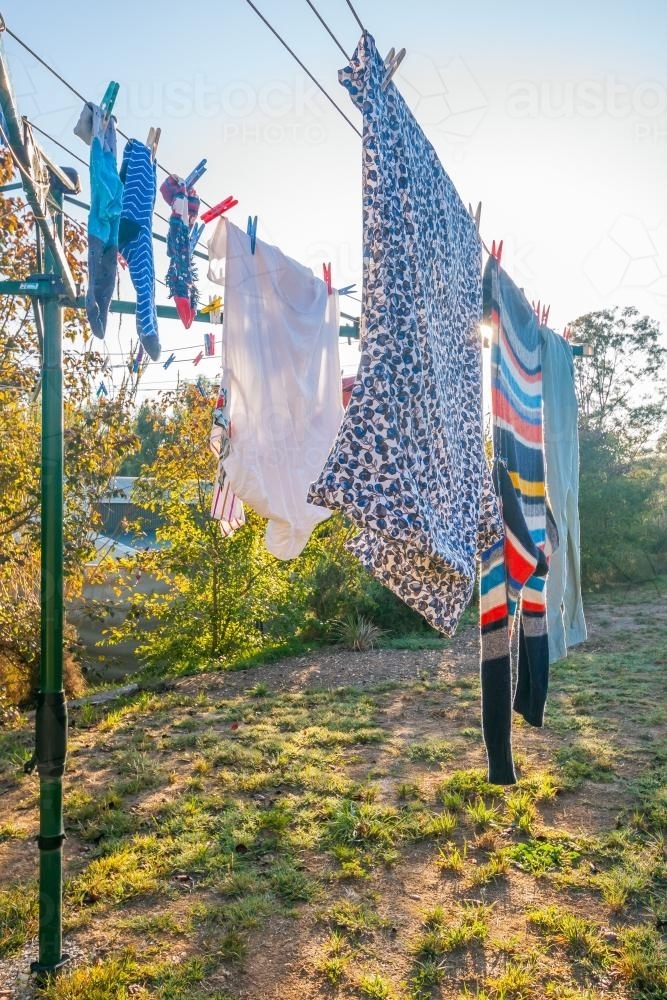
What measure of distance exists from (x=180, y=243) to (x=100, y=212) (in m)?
0.42

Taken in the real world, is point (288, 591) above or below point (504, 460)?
below

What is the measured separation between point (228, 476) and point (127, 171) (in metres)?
0.95

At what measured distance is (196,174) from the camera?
2.20m

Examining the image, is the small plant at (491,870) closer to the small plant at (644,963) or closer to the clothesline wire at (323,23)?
the small plant at (644,963)

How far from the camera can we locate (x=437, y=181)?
6.61 feet

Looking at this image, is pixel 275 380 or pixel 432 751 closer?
pixel 275 380

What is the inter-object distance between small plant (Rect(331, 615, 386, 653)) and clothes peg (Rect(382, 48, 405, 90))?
576 centimetres

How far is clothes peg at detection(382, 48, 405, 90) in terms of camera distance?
5.67 feet

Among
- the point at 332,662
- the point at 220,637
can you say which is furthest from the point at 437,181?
the point at 220,637

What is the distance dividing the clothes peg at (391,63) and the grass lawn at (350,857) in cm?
243

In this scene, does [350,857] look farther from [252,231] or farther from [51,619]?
[252,231]

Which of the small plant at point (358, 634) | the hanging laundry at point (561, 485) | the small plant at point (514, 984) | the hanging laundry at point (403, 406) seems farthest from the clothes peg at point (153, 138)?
the small plant at point (358, 634)

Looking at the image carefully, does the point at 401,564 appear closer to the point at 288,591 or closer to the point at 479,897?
the point at 479,897

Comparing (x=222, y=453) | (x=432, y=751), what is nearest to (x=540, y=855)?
(x=432, y=751)
